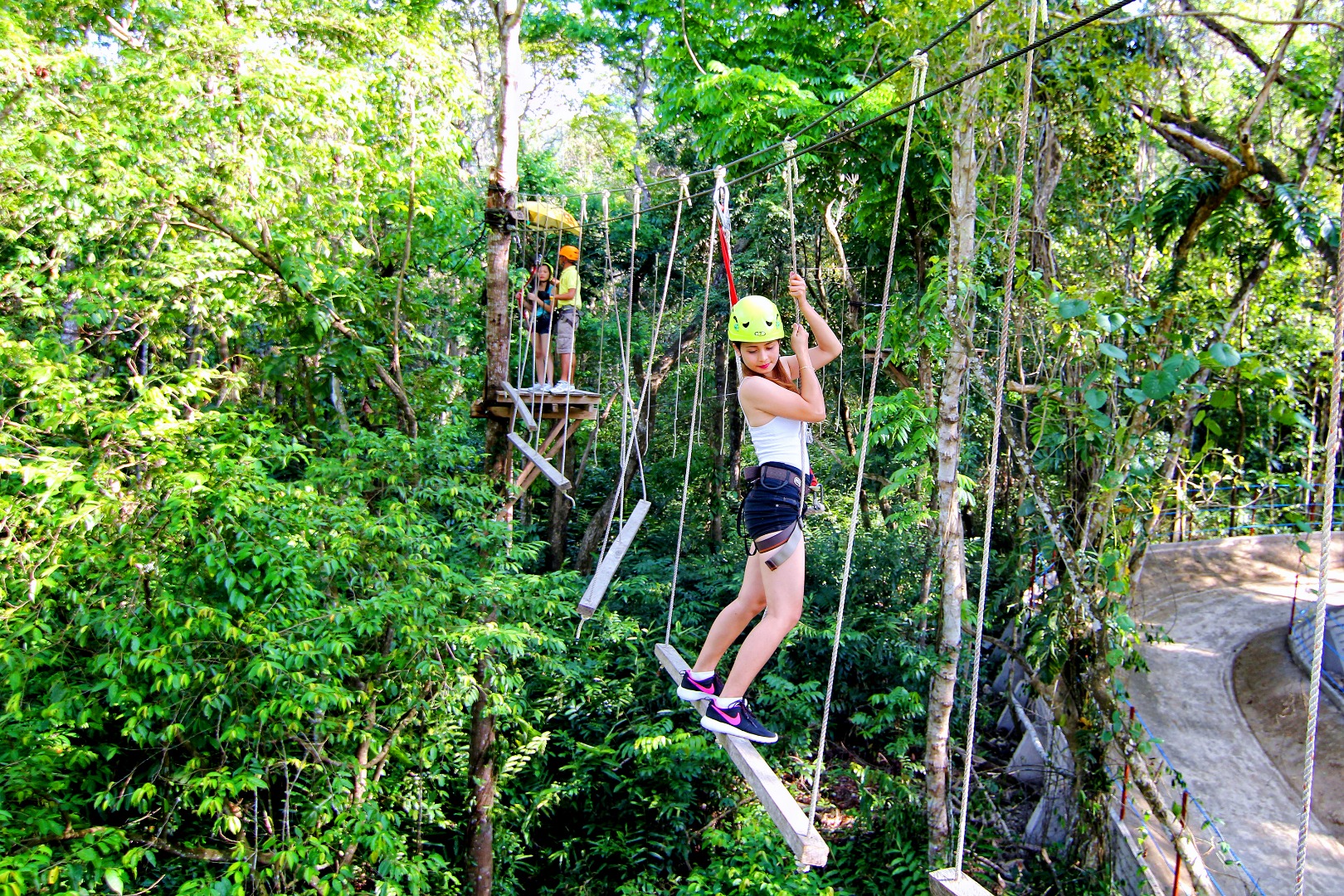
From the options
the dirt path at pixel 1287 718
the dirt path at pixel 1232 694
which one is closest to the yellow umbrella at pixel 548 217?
the dirt path at pixel 1232 694

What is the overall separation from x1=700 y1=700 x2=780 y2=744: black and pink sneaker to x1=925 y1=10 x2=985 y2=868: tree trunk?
1.79 m

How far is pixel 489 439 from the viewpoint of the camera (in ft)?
17.6

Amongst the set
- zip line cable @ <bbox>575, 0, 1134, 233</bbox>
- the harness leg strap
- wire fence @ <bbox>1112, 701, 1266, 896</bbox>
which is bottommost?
wire fence @ <bbox>1112, 701, 1266, 896</bbox>

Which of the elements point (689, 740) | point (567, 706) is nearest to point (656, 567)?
point (567, 706)

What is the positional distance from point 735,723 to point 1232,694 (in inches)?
247

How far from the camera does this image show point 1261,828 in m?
5.26

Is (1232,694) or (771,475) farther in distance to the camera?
(1232,694)

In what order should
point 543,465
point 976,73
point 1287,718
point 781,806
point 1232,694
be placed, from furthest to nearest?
1. point 1232,694
2. point 1287,718
3. point 543,465
4. point 781,806
5. point 976,73

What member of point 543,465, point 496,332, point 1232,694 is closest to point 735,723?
point 543,465

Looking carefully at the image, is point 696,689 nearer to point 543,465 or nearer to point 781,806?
point 781,806

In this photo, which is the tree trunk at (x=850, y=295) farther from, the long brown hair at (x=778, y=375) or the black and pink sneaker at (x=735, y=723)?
the black and pink sneaker at (x=735, y=723)

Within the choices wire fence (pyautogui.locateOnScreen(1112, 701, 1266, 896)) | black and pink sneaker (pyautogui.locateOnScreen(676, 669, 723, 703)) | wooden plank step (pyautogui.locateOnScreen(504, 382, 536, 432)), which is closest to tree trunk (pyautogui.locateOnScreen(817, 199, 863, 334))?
wooden plank step (pyautogui.locateOnScreen(504, 382, 536, 432))

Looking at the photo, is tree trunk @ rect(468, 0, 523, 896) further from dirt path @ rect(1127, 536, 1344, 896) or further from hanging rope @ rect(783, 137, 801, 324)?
dirt path @ rect(1127, 536, 1344, 896)

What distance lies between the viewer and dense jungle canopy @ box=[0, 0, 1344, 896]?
3.60m
